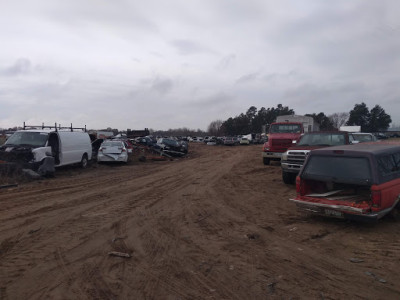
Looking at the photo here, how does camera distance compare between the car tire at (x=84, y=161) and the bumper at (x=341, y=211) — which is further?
the car tire at (x=84, y=161)

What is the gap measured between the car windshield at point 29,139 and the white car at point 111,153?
15.2ft

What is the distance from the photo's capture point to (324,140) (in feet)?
40.3

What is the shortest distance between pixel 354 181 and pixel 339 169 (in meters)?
0.46

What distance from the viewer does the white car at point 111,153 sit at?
18.8m

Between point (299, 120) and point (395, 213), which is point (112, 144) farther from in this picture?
point (395, 213)

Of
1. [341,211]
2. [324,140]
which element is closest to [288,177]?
[324,140]

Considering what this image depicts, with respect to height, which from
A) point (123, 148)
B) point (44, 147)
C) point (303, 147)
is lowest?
point (123, 148)

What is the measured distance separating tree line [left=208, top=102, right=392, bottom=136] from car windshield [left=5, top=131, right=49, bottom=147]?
71.9 meters

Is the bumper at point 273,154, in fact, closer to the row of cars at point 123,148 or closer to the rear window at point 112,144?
the row of cars at point 123,148

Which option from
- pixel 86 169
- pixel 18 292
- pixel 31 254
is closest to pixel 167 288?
pixel 18 292

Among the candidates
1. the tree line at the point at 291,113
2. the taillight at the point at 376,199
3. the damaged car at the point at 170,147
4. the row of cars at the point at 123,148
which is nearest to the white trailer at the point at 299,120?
the damaged car at the point at 170,147

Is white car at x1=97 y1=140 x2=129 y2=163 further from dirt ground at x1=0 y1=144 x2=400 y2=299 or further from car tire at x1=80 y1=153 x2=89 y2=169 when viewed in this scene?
dirt ground at x1=0 y1=144 x2=400 y2=299

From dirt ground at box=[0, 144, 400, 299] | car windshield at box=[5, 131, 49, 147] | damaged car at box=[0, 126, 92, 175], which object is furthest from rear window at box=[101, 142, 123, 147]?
dirt ground at box=[0, 144, 400, 299]

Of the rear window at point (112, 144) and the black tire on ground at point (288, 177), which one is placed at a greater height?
the rear window at point (112, 144)
